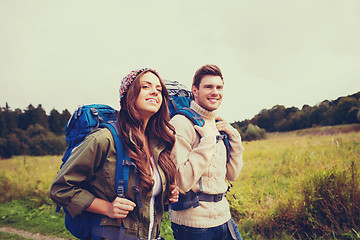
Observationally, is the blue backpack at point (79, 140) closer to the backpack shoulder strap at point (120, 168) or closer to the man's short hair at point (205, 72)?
the backpack shoulder strap at point (120, 168)

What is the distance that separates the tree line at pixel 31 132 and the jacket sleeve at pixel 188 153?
30090mm

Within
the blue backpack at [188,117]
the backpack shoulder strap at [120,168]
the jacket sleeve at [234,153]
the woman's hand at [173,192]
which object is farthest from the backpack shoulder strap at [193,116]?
the backpack shoulder strap at [120,168]

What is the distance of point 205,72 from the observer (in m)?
2.20

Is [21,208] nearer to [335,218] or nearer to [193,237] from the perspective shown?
[193,237]

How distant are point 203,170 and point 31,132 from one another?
1389 inches

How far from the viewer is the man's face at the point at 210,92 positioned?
7.05 ft

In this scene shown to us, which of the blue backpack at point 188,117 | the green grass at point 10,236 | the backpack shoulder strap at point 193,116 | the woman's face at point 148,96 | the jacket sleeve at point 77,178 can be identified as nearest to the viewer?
the jacket sleeve at point 77,178

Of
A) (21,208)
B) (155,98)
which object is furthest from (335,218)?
(21,208)

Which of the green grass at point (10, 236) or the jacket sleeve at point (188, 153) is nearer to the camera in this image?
the jacket sleeve at point (188, 153)

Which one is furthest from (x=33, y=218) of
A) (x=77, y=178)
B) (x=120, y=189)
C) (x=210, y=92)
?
(x=210, y=92)

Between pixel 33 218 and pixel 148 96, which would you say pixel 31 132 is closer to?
pixel 33 218

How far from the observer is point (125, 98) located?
1701mm

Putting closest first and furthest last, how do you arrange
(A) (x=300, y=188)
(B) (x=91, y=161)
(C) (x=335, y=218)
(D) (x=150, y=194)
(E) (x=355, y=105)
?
(B) (x=91, y=161), (D) (x=150, y=194), (C) (x=335, y=218), (A) (x=300, y=188), (E) (x=355, y=105)

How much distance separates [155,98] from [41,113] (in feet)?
120
